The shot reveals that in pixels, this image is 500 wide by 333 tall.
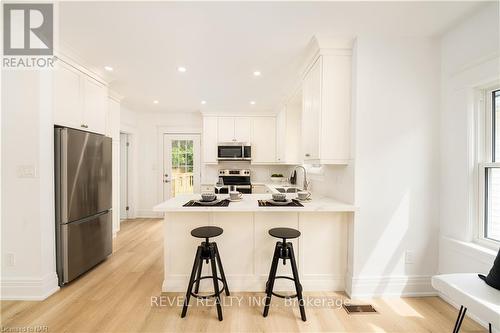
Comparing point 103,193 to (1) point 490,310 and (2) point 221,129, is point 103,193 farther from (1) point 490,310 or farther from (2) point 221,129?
(1) point 490,310

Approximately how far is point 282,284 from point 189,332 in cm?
97

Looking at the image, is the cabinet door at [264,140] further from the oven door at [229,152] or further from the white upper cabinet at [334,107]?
the white upper cabinet at [334,107]

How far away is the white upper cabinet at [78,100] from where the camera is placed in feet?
8.05

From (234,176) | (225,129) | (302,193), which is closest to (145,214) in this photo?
(234,176)

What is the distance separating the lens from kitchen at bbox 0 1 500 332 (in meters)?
1.88

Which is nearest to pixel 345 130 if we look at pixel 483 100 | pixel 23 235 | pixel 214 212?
pixel 483 100

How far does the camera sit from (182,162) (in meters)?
5.54

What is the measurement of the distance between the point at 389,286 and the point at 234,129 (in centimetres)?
392

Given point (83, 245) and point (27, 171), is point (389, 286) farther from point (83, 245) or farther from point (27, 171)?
point (27, 171)

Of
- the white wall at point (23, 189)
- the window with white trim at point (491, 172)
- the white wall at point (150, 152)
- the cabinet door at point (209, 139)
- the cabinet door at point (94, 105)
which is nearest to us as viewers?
the window with white trim at point (491, 172)

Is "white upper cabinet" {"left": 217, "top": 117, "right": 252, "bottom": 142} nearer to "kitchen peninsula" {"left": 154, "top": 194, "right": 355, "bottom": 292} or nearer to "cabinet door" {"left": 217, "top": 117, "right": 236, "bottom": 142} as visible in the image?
"cabinet door" {"left": 217, "top": 117, "right": 236, "bottom": 142}

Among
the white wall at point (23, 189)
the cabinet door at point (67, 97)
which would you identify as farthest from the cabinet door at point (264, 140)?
the white wall at point (23, 189)

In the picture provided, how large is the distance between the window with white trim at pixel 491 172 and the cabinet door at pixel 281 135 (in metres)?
2.83

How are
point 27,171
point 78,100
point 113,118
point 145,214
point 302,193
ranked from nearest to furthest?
point 27,171, point 302,193, point 78,100, point 113,118, point 145,214
